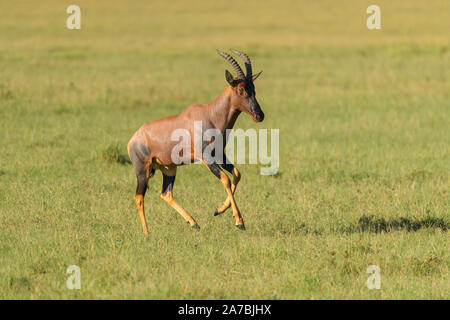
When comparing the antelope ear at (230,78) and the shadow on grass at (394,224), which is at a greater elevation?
the antelope ear at (230,78)

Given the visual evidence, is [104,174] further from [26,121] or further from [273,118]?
[273,118]

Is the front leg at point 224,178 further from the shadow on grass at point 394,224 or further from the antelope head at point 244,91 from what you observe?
the shadow on grass at point 394,224

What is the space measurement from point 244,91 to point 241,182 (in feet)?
15.0

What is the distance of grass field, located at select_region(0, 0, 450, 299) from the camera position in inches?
333

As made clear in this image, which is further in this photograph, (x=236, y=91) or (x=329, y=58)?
(x=329, y=58)

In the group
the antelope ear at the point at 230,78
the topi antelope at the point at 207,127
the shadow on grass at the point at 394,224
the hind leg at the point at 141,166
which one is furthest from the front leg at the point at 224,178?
the shadow on grass at the point at 394,224

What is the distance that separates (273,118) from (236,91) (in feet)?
39.2

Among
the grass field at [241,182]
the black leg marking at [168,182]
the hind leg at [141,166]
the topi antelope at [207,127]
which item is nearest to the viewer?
the grass field at [241,182]

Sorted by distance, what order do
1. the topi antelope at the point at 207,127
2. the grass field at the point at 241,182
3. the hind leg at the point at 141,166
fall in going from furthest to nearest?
1. the hind leg at the point at 141,166
2. the topi antelope at the point at 207,127
3. the grass field at the point at 241,182

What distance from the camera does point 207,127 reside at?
9602mm

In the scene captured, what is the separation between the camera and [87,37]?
1640 inches

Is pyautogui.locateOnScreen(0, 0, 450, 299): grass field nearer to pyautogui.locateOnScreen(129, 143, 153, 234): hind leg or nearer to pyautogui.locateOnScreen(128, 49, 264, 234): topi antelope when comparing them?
pyautogui.locateOnScreen(129, 143, 153, 234): hind leg

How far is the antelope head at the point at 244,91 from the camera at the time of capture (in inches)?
368
